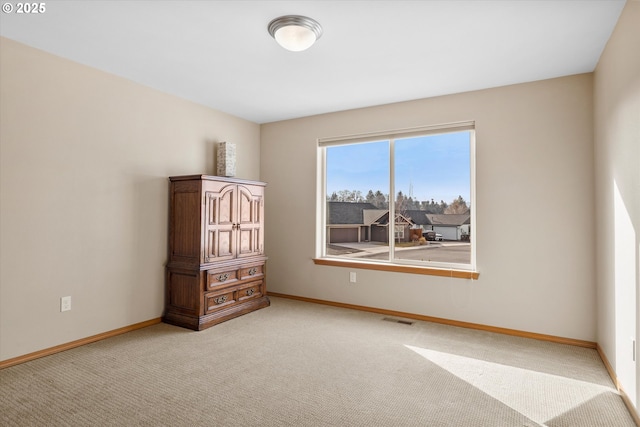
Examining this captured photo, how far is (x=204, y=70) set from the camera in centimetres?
332

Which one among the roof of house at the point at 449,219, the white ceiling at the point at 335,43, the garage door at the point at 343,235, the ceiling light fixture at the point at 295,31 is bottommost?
the garage door at the point at 343,235

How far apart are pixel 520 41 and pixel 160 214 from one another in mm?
3712

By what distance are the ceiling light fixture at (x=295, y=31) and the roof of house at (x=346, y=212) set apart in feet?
8.01

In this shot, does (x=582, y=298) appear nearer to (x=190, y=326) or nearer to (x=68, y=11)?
(x=190, y=326)

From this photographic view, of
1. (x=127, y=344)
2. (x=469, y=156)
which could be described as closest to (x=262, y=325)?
(x=127, y=344)

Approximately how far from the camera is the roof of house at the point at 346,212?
4.66 m

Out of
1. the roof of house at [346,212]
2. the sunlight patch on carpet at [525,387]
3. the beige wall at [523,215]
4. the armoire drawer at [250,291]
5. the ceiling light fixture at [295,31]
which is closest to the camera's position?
the sunlight patch on carpet at [525,387]

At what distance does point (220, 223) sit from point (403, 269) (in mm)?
2138

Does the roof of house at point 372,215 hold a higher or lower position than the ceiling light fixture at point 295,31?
lower

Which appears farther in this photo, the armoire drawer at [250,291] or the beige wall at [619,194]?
the armoire drawer at [250,291]

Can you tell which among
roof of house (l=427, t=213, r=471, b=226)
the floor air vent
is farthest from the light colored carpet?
roof of house (l=427, t=213, r=471, b=226)
